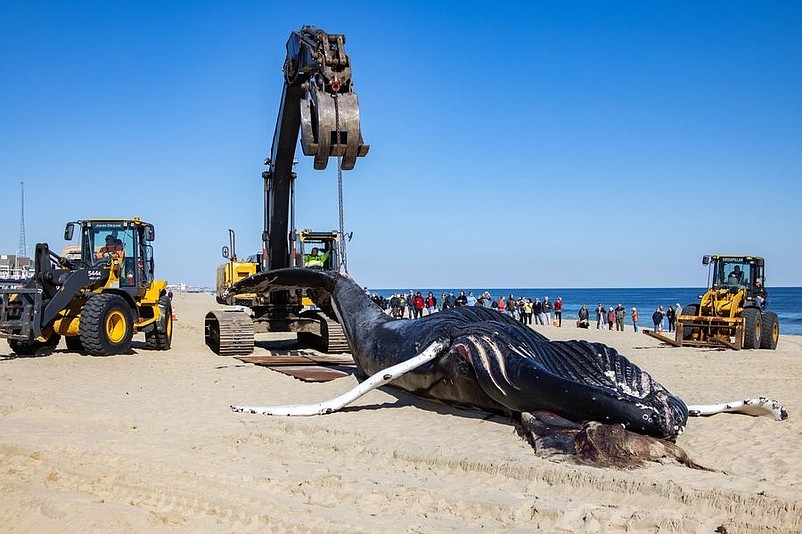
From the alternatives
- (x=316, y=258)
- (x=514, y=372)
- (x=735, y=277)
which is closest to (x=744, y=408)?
(x=514, y=372)

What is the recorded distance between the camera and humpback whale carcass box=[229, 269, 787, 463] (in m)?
6.19

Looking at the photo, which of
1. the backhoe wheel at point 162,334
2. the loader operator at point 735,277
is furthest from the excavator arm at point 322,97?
the loader operator at point 735,277

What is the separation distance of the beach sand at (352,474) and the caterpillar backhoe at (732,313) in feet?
37.5

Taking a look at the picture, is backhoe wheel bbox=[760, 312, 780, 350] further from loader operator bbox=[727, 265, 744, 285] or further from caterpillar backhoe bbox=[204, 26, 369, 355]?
caterpillar backhoe bbox=[204, 26, 369, 355]

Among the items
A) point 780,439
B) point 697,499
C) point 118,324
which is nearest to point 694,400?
point 780,439

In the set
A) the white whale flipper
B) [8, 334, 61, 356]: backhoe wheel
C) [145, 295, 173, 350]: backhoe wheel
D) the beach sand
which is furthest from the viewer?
[145, 295, 173, 350]: backhoe wheel

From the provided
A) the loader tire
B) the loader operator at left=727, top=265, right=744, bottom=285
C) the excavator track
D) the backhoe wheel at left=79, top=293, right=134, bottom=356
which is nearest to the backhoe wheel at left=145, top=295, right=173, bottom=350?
the excavator track

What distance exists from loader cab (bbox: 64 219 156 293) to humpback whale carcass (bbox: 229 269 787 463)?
26.3 feet

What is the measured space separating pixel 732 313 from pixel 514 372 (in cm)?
1640

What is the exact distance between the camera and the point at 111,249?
1628 cm

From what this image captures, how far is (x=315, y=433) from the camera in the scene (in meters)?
7.38

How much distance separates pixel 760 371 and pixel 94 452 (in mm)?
12687

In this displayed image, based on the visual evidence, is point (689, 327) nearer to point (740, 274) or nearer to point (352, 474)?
point (740, 274)

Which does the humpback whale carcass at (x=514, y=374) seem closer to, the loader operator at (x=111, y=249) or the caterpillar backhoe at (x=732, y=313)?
the loader operator at (x=111, y=249)
